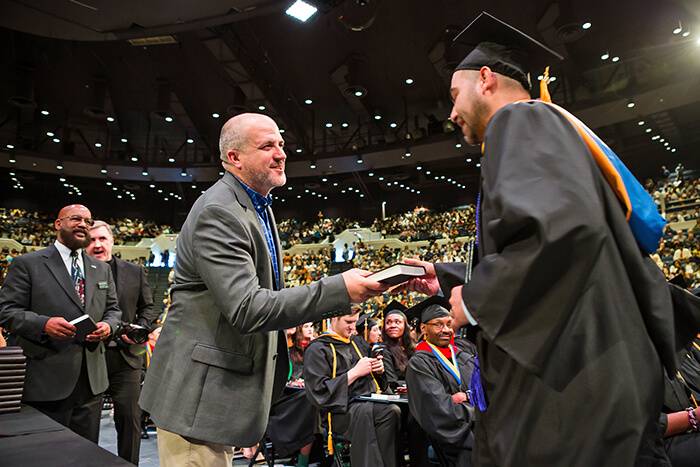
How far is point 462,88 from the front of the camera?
1588 mm

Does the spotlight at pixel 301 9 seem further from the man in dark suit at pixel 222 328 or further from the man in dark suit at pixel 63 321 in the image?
the man in dark suit at pixel 222 328

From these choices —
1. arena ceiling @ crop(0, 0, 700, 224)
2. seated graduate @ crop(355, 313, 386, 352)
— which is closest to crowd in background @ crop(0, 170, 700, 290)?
arena ceiling @ crop(0, 0, 700, 224)

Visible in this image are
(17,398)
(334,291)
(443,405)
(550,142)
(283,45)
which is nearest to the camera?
(550,142)

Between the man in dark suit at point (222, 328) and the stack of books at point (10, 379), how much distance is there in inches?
45.4

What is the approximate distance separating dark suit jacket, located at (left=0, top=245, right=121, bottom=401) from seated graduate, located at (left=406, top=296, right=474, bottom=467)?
2483mm

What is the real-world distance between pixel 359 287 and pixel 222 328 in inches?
19.6

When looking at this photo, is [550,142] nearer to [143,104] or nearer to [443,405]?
[443,405]

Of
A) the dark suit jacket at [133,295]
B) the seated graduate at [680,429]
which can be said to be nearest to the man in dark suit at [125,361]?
the dark suit jacket at [133,295]

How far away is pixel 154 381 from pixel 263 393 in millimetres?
395

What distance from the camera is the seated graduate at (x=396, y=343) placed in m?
6.10

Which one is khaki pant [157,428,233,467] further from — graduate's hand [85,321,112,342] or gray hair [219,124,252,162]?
graduate's hand [85,321,112,342]

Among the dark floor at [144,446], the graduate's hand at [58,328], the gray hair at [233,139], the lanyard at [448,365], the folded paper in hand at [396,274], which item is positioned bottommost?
the dark floor at [144,446]

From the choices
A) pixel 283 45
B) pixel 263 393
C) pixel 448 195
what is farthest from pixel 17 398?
pixel 448 195

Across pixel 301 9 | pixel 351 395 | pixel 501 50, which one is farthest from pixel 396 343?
pixel 301 9
